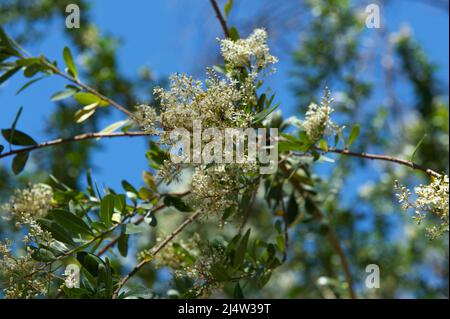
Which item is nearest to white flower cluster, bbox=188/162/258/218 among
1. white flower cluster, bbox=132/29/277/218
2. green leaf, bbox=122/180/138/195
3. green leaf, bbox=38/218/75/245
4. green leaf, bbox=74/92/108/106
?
white flower cluster, bbox=132/29/277/218

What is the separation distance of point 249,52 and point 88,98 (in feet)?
2.10

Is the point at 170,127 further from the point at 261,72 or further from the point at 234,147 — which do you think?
the point at 261,72

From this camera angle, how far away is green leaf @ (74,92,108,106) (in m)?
2.12

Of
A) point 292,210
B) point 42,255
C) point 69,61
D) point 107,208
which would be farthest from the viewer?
point 292,210

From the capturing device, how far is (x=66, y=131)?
3.92 meters

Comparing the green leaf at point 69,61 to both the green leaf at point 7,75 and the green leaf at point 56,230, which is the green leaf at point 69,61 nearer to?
the green leaf at point 7,75

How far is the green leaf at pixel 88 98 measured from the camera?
6.94 ft

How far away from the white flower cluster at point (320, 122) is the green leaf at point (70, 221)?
676mm

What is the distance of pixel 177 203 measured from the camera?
2.00m

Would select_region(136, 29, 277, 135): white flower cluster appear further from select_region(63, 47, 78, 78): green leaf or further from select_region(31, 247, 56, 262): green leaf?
select_region(63, 47, 78, 78): green leaf

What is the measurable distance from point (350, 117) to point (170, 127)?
2.29m

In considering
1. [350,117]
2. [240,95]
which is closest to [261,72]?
[240,95]

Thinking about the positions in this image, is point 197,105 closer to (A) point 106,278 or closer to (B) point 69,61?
(A) point 106,278

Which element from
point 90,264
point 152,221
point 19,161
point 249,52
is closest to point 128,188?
point 152,221
